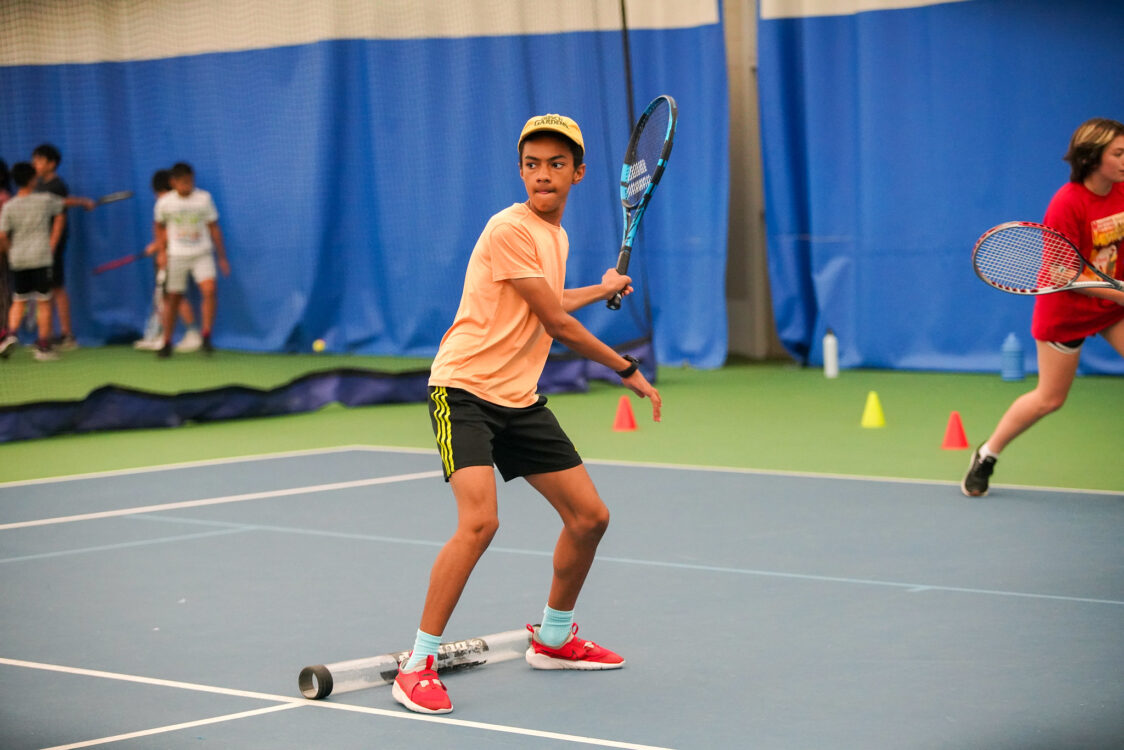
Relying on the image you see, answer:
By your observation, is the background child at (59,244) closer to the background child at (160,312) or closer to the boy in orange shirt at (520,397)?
the background child at (160,312)

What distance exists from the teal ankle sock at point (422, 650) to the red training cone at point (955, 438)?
4.83 meters

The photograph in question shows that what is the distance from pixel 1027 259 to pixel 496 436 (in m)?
3.00

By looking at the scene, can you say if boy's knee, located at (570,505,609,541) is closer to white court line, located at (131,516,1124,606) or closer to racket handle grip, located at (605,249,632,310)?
racket handle grip, located at (605,249,632,310)

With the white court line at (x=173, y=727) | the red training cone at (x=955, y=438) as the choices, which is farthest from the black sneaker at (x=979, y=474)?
the white court line at (x=173, y=727)

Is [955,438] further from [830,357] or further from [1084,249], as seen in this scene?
[830,357]

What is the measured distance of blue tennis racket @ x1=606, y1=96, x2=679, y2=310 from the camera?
461 centimetres

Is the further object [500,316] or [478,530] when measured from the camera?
[500,316]

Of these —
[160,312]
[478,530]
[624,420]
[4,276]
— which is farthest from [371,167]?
[478,530]

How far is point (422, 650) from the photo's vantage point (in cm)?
388

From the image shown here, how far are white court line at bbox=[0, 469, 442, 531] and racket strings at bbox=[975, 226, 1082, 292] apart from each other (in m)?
2.96

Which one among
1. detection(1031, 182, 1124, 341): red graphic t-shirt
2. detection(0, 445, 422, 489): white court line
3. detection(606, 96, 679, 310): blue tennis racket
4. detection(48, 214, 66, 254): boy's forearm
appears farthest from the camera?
detection(48, 214, 66, 254): boy's forearm

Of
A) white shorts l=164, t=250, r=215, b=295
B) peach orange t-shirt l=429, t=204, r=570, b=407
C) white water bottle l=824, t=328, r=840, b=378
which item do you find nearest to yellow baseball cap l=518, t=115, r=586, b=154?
peach orange t-shirt l=429, t=204, r=570, b=407

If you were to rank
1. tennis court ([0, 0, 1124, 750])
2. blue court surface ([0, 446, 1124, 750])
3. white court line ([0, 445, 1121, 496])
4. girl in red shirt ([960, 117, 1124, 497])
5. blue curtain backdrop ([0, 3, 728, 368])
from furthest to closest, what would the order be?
blue curtain backdrop ([0, 3, 728, 368]) < white court line ([0, 445, 1121, 496]) < girl in red shirt ([960, 117, 1124, 497]) < tennis court ([0, 0, 1124, 750]) < blue court surface ([0, 446, 1124, 750])

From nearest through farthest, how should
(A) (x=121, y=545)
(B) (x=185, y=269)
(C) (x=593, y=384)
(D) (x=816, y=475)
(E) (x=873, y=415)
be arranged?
(A) (x=121, y=545) < (D) (x=816, y=475) < (E) (x=873, y=415) < (C) (x=593, y=384) < (B) (x=185, y=269)
